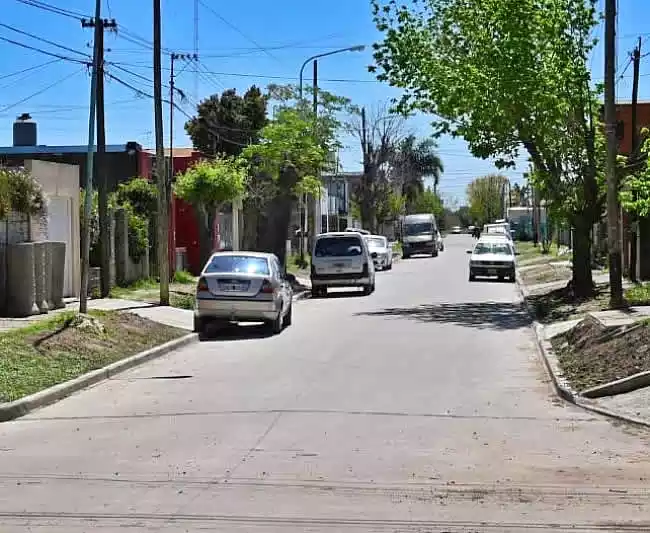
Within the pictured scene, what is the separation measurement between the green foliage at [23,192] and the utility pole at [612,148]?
11.7 meters

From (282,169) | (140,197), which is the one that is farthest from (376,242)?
(140,197)

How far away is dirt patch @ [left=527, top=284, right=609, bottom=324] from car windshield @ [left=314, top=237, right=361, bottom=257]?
605cm

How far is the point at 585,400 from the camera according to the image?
12.6m

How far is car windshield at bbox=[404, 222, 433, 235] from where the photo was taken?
6969 cm

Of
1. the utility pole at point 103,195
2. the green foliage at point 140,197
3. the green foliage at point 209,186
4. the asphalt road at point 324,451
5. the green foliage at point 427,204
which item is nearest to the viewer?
the asphalt road at point 324,451

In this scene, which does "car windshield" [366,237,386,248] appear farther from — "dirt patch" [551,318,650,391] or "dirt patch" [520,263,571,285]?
"dirt patch" [551,318,650,391]

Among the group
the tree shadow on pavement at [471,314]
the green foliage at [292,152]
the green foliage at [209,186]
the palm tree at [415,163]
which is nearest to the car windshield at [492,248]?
the green foliage at [292,152]

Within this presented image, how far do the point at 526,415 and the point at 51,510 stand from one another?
243 inches

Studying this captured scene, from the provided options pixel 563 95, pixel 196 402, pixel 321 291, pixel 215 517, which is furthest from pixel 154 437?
pixel 321 291

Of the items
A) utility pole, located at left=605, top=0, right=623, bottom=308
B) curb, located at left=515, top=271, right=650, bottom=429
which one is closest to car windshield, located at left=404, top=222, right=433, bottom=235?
utility pole, located at left=605, top=0, right=623, bottom=308

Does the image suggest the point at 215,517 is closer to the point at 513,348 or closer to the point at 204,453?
the point at 204,453

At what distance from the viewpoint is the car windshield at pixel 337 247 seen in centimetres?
3378

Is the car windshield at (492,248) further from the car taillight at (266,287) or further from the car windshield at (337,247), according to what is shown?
the car taillight at (266,287)

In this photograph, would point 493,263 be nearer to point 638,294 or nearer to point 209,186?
point 209,186
